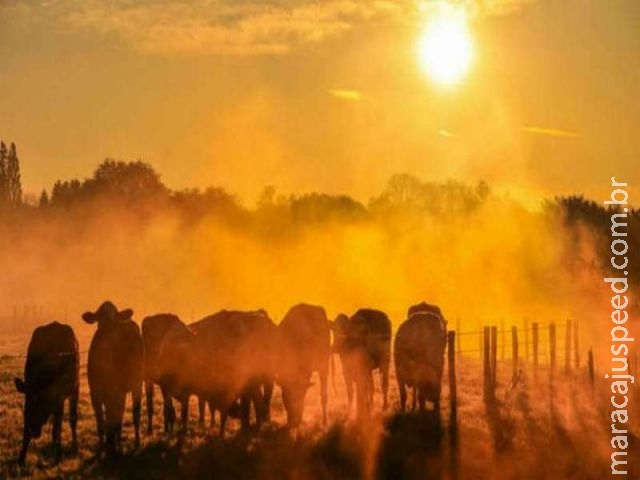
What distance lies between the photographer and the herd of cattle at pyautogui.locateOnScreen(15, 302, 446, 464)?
65.7ft

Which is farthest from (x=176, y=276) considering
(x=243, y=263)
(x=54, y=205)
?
(x=54, y=205)

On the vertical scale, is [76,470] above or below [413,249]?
below

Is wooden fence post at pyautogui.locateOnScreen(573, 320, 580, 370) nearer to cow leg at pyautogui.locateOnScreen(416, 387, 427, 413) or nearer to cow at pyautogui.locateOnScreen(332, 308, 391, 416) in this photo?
cow at pyautogui.locateOnScreen(332, 308, 391, 416)

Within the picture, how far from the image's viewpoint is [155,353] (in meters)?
A: 23.8

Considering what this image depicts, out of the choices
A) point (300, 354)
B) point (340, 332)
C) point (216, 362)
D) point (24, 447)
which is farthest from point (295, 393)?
point (24, 447)

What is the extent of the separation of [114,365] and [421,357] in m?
9.63

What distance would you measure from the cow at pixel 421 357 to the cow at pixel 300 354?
239 centimetres

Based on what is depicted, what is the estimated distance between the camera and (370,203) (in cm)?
10319

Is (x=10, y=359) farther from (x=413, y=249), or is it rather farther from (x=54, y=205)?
(x=54, y=205)

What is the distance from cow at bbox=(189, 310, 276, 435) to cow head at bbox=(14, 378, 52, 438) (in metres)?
4.25

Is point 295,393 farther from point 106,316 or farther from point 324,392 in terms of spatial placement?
point 106,316

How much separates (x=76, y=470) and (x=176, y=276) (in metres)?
76.2

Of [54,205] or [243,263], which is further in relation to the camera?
[54,205]

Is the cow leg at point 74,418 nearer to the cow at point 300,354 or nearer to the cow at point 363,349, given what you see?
the cow at point 300,354
